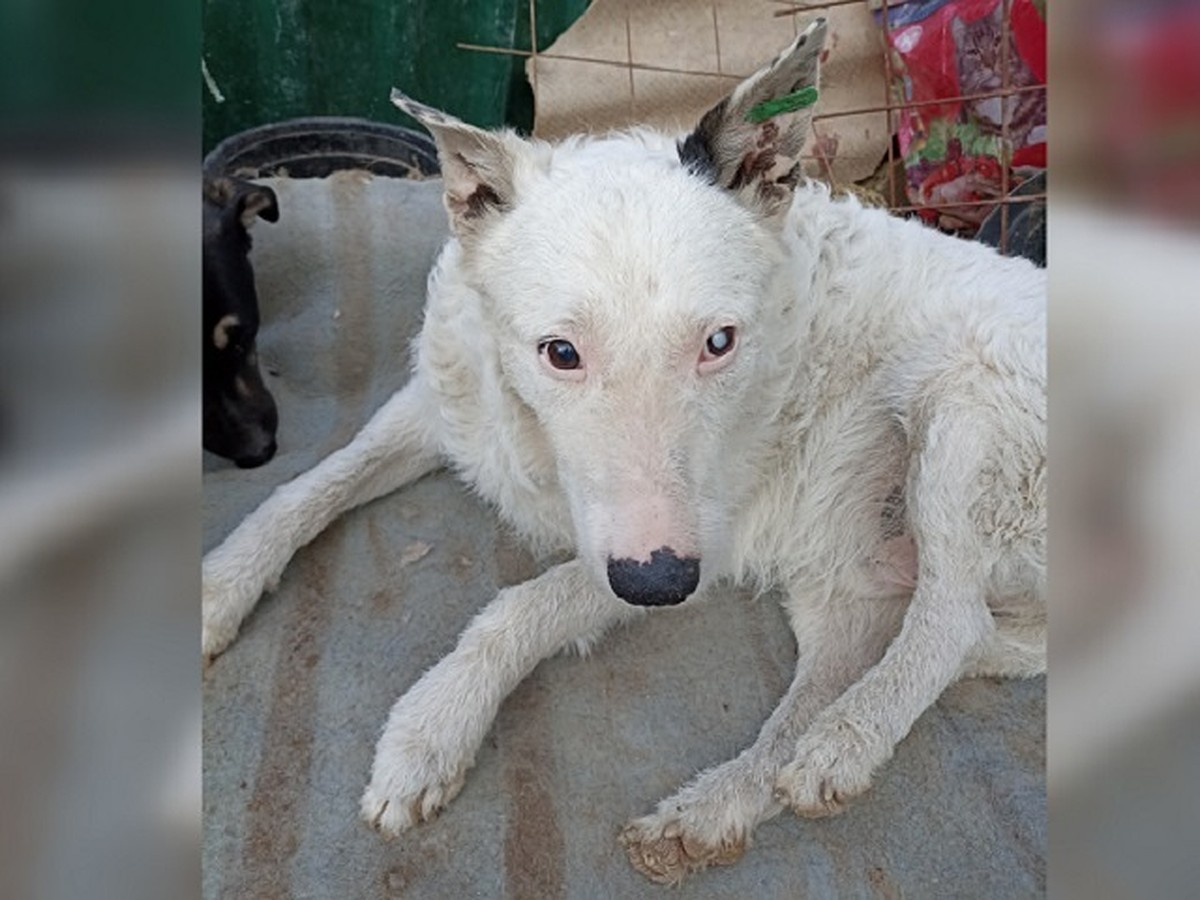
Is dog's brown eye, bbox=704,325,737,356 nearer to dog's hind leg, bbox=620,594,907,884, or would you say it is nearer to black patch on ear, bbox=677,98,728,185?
black patch on ear, bbox=677,98,728,185

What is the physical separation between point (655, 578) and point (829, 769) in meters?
0.59

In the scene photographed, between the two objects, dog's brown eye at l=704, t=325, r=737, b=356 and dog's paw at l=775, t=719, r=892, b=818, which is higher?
dog's brown eye at l=704, t=325, r=737, b=356

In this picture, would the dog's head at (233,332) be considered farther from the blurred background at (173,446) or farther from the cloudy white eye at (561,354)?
the blurred background at (173,446)

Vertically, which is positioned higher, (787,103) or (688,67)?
(688,67)

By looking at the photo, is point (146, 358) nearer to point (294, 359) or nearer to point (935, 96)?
point (294, 359)

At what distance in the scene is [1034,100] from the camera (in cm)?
345

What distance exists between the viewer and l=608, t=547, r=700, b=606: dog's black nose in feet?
5.76

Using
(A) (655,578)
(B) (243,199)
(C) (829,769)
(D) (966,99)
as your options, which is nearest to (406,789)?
(A) (655,578)

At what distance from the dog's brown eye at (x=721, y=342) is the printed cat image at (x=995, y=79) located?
1896 mm

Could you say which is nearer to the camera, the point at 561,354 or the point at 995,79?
the point at 561,354

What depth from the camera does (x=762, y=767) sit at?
2.14 m

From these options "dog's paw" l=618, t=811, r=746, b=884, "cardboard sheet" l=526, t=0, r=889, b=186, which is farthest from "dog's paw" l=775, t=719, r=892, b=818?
"cardboard sheet" l=526, t=0, r=889, b=186

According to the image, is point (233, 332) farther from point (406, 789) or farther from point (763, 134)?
point (763, 134)

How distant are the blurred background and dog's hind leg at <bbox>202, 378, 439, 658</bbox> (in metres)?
1.37
